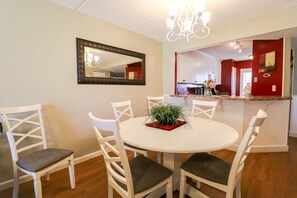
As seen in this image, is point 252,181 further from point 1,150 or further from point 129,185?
point 1,150

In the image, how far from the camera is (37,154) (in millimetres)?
1544

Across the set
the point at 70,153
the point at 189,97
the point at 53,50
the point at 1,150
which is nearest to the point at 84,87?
the point at 53,50

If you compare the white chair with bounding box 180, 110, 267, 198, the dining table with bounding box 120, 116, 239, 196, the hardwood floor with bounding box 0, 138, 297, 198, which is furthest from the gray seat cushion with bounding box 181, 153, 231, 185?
the hardwood floor with bounding box 0, 138, 297, 198

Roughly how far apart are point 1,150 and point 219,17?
345 cm

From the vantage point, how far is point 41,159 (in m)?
1.44

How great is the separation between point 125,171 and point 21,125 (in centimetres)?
159

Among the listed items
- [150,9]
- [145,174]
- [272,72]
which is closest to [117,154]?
[145,174]

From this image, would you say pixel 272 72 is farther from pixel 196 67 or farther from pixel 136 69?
pixel 136 69

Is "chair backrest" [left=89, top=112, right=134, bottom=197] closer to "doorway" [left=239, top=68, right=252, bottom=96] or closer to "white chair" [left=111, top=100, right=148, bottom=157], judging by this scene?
"white chair" [left=111, top=100, right=148, bottom=157]

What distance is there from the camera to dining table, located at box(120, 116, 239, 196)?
105cm

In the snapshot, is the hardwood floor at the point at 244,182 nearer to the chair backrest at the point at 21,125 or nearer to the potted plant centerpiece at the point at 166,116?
the chair backrest at the point at 21,125

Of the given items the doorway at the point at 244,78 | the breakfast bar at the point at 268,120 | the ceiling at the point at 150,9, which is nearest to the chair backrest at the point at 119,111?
the ceiling at the point at 150,9

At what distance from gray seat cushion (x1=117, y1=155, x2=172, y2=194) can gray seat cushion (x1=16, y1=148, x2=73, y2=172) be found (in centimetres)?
77

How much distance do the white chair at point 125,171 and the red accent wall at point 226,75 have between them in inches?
240
